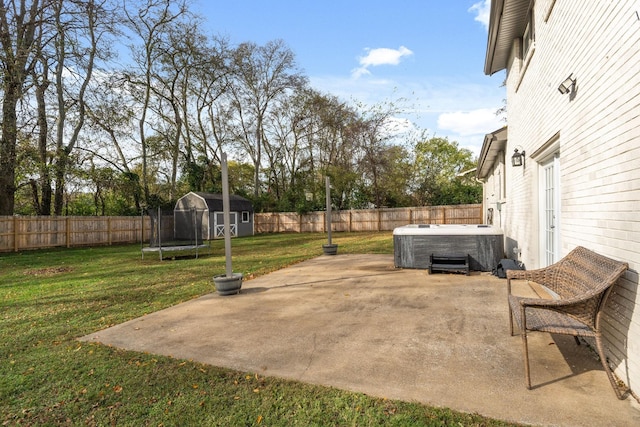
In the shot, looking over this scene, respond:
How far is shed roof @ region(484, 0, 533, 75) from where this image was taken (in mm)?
5249

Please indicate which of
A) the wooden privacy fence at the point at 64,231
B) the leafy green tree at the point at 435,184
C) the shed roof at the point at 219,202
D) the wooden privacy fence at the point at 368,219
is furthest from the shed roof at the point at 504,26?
the shed roof at the point at 219,202

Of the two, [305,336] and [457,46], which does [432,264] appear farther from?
[457,46]

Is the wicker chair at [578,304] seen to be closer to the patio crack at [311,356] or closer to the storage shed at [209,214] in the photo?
the patio crack at [311,356]

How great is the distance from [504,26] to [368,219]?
16606 mm

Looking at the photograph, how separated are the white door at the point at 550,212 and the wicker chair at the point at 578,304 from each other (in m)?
1.45

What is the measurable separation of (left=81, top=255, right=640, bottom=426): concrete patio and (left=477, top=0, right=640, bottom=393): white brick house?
424 mm

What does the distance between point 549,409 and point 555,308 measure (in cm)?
61

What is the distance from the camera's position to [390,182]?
2284 centimetres

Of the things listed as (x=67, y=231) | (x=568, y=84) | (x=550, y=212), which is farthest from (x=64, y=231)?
(x=568, y=84)

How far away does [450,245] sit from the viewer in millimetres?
6270

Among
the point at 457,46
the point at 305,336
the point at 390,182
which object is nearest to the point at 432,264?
the point at 305,336

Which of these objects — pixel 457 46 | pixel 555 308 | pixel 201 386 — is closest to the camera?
pixel 555 308

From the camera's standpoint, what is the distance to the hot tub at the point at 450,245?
6.09 meters

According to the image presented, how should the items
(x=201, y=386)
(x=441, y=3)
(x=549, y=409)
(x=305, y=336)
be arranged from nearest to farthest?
(x=549, y=409), (x=201, y=386), (x=305, y=336), (x=441, y=3)
